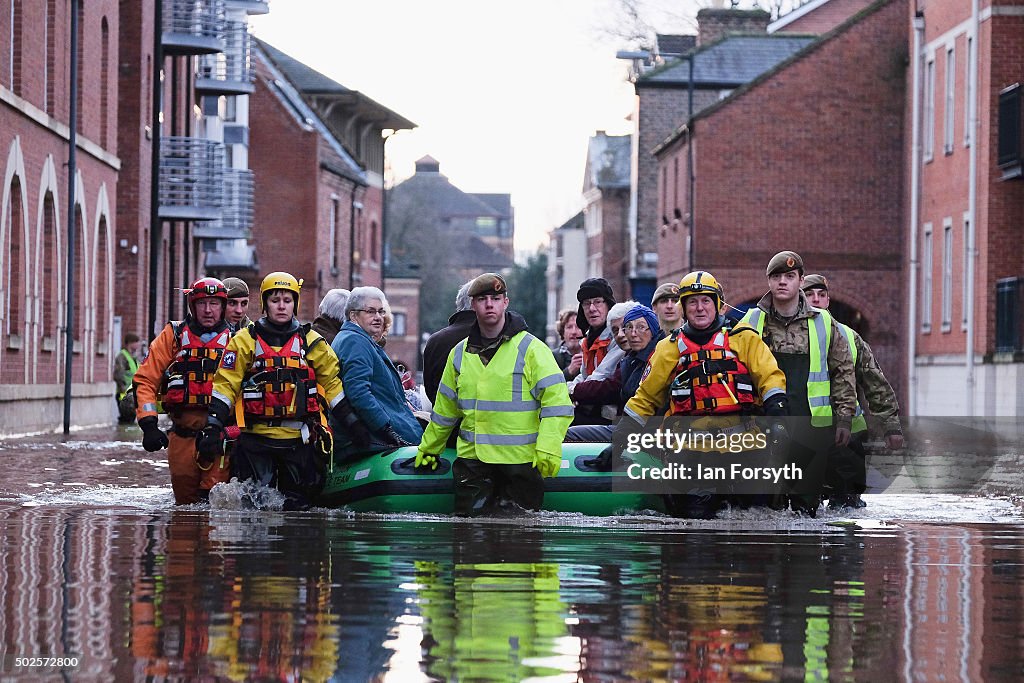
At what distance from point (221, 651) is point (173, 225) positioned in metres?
39.3

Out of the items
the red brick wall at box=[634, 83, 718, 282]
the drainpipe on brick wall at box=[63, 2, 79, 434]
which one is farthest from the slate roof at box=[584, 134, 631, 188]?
the drainpipe on brick wall at box=[63, 2, 79, 434]

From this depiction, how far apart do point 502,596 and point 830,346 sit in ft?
16.3

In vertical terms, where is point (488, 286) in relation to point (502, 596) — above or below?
above

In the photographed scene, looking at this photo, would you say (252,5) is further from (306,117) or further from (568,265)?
(568,265)

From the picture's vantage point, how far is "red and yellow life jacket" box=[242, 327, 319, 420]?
13.1 meters

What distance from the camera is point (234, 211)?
48531 mm

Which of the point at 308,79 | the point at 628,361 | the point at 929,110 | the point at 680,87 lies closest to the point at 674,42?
the point at 680,87

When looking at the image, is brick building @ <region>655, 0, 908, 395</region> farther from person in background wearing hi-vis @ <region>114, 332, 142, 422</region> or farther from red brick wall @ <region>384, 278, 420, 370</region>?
red brick wall @ <region>384, 278, 420, 370</region>

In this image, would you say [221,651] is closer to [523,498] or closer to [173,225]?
[523,498]

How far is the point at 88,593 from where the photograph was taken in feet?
28.5

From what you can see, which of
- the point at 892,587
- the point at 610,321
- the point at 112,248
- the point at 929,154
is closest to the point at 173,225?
the point at 112,248

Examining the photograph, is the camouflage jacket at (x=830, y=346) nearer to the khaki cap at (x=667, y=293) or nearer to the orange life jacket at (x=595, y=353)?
the khaki cap at (x=667, y=293)

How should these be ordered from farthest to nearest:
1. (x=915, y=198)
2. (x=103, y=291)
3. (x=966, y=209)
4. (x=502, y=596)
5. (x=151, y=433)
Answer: (x=915, y=198) < (x=966, y=209) < (x=103, y=291) < (x=151, y=433) < (x=502, y=596)

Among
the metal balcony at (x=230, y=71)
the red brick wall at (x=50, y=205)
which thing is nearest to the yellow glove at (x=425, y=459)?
the red brick wall at (x=50, y=205)
